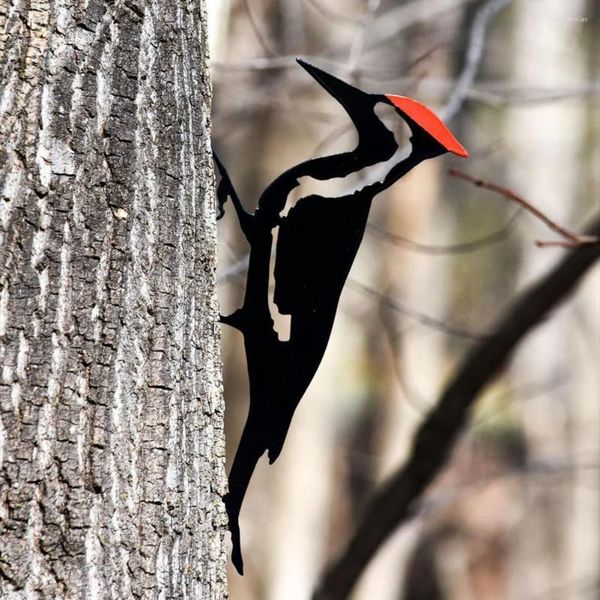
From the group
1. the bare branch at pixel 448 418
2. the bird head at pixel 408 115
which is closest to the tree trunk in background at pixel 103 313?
the bird head at pixel 408 115

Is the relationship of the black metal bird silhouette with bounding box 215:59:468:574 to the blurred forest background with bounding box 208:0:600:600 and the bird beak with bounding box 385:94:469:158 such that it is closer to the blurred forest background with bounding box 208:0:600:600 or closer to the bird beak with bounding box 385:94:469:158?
the bird beak with bounding box 385:94:469:158

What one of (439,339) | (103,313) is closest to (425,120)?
(103,313)

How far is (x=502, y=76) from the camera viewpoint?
17.9 feet

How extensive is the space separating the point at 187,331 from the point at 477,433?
6160 mm

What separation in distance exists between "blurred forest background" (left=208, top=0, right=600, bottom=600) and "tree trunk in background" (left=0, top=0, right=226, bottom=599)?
246cm

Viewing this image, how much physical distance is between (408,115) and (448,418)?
51.0 inches

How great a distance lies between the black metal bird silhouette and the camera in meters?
1.05

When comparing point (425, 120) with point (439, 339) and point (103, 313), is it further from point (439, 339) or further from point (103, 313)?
point (439, 339)

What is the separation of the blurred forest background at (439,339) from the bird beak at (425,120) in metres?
2.32

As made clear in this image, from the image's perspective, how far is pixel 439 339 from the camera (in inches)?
224

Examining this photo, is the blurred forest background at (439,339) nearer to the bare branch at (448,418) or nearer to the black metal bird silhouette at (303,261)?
the bare branch at (448,418)

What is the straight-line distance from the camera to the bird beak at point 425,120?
1030 mm

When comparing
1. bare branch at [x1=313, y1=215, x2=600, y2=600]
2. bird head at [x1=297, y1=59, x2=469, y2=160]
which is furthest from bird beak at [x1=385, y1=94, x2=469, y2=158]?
bare branch at [x1=313, y1=215, x2=600, y2=600]

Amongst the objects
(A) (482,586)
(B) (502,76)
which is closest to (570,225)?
(B) (502,76)
